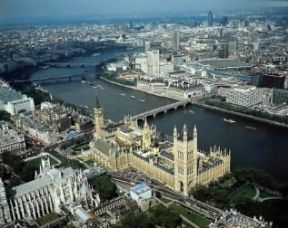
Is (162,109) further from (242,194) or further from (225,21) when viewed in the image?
(225,21)

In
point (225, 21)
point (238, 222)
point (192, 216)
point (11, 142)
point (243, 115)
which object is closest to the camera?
point (238, 222)

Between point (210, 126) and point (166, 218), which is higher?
point (166, 218)

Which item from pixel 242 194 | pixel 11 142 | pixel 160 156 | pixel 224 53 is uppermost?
pixel 224 53

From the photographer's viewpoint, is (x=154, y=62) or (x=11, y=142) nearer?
(x=11, y=142)

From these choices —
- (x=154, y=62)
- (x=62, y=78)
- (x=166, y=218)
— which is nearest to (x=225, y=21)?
(x=154, y=62)

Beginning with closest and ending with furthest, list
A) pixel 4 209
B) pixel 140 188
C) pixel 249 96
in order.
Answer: pixel 4 209, pixel 140 188, pixel 249 96

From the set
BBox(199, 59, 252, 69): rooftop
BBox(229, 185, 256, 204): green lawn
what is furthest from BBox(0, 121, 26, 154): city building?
BBox(199, 59, 252, 69): rooftop
